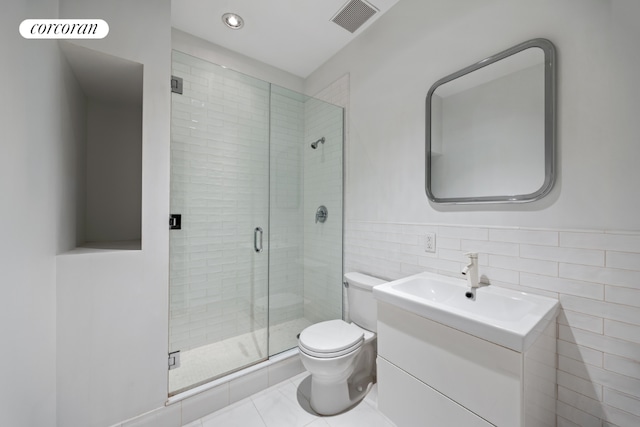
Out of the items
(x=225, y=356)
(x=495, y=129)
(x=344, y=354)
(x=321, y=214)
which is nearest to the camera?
(x=495, y=129)

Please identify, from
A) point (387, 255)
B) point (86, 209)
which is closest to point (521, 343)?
point (387, 255)

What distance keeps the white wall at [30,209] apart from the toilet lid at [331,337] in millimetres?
1196

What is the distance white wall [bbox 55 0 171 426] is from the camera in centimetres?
124

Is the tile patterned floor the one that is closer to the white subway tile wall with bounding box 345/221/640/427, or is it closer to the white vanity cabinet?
the white vanity cabinet

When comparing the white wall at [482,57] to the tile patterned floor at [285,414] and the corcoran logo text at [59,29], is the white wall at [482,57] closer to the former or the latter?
the tile patterned floor at [285,414]

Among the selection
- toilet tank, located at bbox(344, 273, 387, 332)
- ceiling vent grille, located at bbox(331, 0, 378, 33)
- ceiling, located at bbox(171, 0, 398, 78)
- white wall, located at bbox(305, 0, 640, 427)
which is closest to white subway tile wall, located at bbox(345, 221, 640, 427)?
white wall, located at bbox(305, 0, 640, 427)

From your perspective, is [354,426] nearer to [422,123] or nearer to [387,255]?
[387,255]

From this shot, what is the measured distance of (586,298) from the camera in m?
1.06

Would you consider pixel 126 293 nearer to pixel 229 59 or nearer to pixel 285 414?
pixel 285 414

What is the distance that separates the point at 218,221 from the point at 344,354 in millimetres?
1335

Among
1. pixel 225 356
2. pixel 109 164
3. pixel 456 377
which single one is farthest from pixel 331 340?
pixel 109 164

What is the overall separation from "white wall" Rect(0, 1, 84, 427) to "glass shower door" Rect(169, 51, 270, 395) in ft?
1.70

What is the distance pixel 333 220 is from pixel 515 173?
1.37 meters

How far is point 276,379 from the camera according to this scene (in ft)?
6.04
